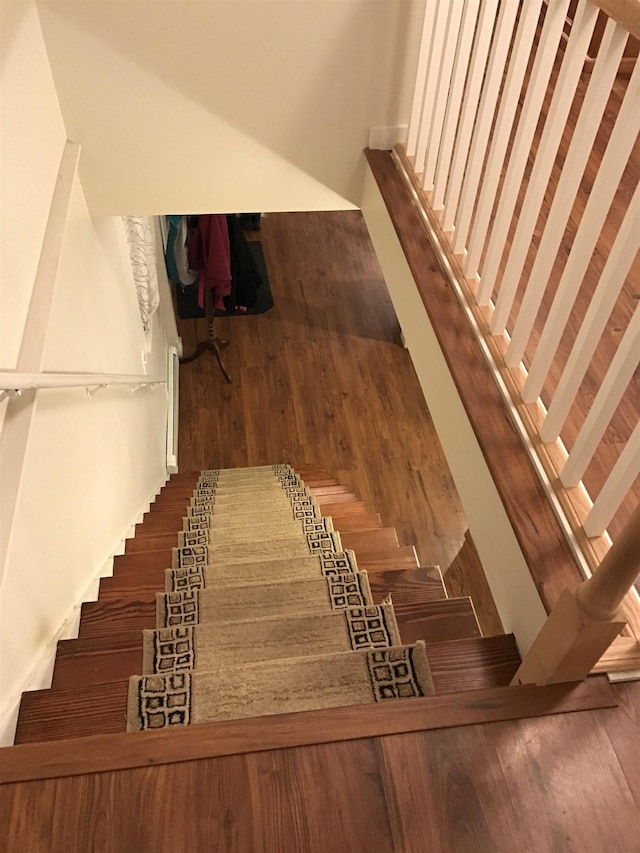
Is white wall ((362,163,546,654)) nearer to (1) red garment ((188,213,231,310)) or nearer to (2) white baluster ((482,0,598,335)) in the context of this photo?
(2) white baluster ((482,0,598,335))

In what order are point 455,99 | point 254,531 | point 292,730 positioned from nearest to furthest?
point 292,730 → point 455,99 → point 254,531

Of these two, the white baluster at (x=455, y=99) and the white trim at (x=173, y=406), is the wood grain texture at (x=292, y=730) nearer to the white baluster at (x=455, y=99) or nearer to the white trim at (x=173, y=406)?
the white baluster at (x=455, y=99)

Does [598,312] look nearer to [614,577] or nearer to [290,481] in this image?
[614,577]

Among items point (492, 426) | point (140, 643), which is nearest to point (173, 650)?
point (140, 643)

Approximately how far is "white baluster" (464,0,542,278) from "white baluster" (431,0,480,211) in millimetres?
324

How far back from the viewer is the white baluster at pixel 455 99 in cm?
181

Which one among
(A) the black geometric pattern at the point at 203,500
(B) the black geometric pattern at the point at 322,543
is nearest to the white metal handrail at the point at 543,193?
(B) the black geometric pattern at the point at 322,543

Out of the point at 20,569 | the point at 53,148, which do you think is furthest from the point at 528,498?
the point at 53,148

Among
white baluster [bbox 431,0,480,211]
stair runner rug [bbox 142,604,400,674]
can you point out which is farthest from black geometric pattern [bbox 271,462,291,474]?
stair runner rug [bbox 142,604,400,674]

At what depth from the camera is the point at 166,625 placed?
182cm

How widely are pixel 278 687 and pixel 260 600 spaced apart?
507mm

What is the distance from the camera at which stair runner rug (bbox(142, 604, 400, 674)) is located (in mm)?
1579

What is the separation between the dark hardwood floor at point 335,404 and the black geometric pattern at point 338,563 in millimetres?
1513

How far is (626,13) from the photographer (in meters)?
1.07
